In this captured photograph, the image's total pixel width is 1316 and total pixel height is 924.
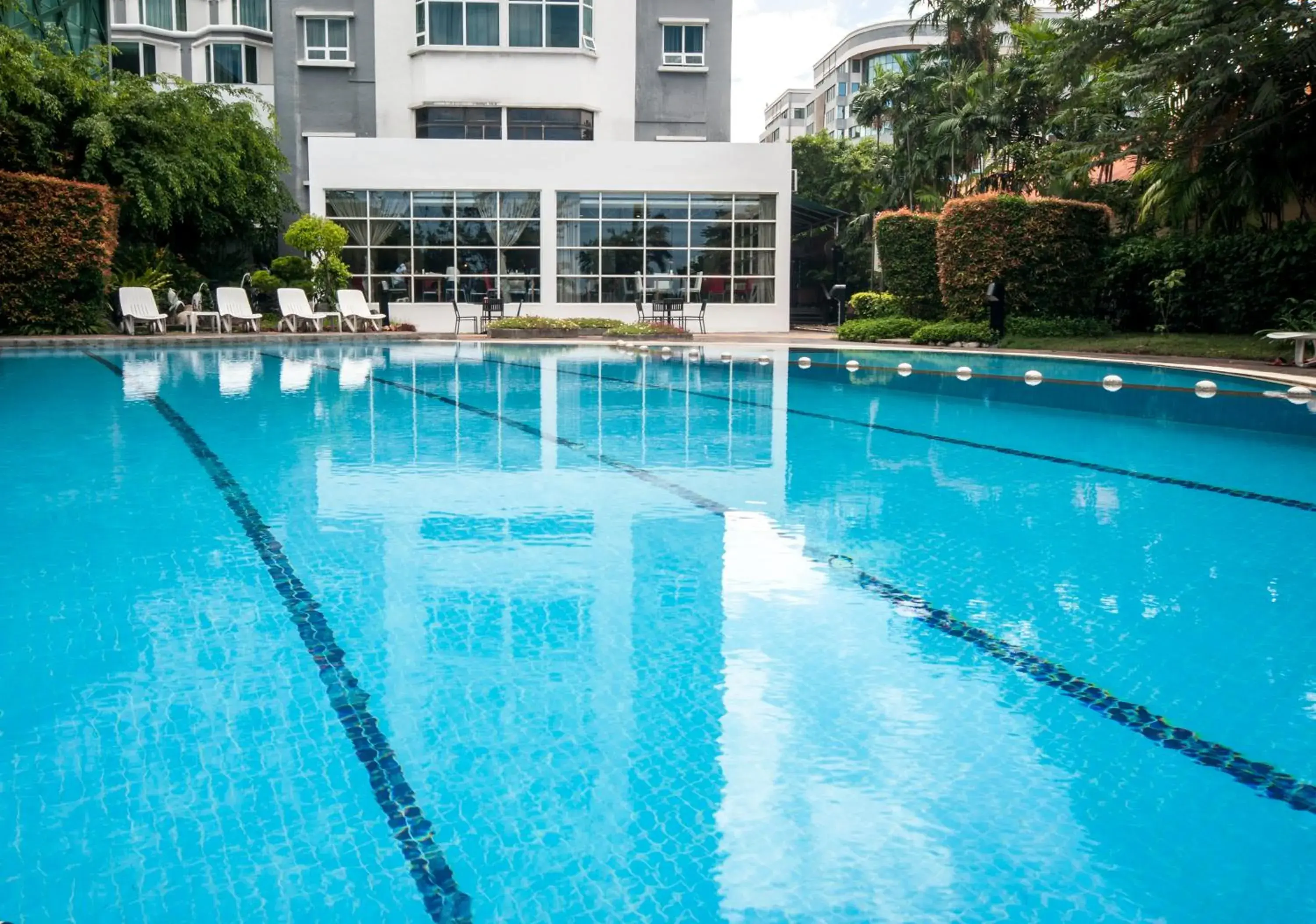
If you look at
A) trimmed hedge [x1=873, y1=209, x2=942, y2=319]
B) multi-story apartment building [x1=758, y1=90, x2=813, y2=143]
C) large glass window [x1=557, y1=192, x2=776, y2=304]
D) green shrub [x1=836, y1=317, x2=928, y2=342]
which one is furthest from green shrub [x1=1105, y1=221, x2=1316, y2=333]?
multi-story apartment building [x1=758, y1=90, x2=813, y2=143]

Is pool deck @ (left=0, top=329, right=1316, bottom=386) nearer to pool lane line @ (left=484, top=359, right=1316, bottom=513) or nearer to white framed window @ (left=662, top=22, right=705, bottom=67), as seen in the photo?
pool lane line @ (left=484, top=359, right=1316, bottom=513)

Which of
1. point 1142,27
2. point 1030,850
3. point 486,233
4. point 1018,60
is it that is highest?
point 1018,60

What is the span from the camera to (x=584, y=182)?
1092 inches

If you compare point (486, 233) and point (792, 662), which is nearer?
point (792, 662)

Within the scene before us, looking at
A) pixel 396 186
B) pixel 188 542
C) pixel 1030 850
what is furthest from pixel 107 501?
pixel 396 186

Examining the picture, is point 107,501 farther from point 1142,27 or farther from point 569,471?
point 1142,27

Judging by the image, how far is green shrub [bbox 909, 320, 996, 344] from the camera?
1941 centimetres

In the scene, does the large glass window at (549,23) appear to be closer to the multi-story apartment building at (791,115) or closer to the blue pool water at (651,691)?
the blue pool water at (651,691)

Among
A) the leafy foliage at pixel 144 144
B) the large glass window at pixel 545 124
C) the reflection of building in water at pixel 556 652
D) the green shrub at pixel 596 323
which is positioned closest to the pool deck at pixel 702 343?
the green shrub at pixel 596 323

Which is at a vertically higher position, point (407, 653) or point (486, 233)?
point (486, 233)

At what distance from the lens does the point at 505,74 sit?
29078 mm

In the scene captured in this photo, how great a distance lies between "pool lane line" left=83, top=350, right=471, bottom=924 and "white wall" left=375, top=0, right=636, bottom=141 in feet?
84.3

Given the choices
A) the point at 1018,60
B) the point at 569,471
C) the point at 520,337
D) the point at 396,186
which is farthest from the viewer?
the point at 1018,60

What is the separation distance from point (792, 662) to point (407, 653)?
1.24 meters
